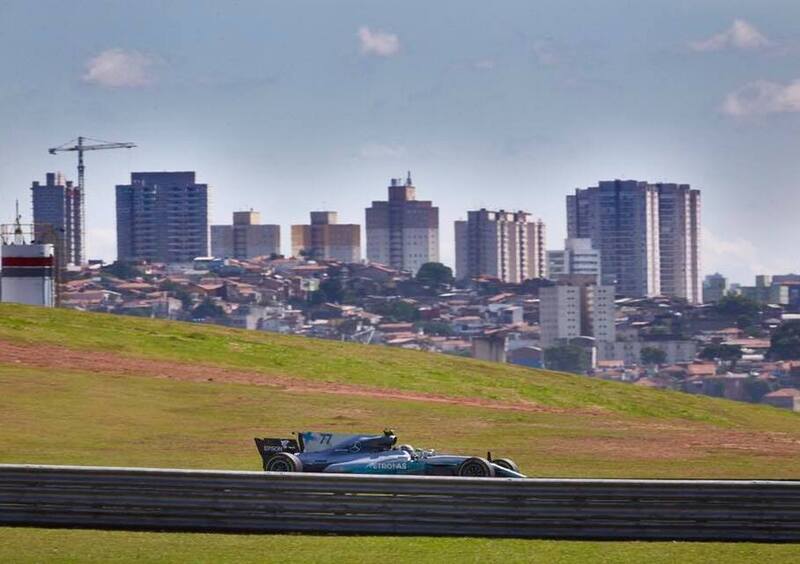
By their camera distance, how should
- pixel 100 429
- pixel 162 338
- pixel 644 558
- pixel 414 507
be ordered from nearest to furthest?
pixel 644 558 < pixel 414 507 < pixel 100 429 < pixel 162 338

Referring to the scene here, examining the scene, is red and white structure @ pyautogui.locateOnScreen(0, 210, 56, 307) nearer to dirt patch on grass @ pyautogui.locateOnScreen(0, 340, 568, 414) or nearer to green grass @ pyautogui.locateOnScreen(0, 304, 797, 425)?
green grass @ pyautogui.locateOnScreen(0, 304, 797, 425)

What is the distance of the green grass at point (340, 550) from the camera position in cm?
1917

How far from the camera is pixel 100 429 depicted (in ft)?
114

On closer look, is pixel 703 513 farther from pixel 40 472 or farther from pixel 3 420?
pixel 3 420

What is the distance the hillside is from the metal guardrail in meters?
7.90

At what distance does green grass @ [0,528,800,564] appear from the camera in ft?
62.9

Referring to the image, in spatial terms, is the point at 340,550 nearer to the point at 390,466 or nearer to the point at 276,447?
the point at 390,466

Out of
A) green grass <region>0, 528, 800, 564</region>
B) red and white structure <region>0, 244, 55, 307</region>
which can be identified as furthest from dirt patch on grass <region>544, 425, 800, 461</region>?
red and white structure <region>0, 244, 55, 307</region>

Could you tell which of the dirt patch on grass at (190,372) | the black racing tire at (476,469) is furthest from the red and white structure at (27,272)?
the black racing tire at (476,469)

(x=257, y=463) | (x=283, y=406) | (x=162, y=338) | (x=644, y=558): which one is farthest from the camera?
(x=162, y=338)

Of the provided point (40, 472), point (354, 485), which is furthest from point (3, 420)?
point (354, 485)

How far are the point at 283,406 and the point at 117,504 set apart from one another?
19.0 meters

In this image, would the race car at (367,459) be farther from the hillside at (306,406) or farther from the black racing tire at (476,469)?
the hillside at (306,406)

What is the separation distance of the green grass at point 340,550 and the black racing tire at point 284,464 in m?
5.37
